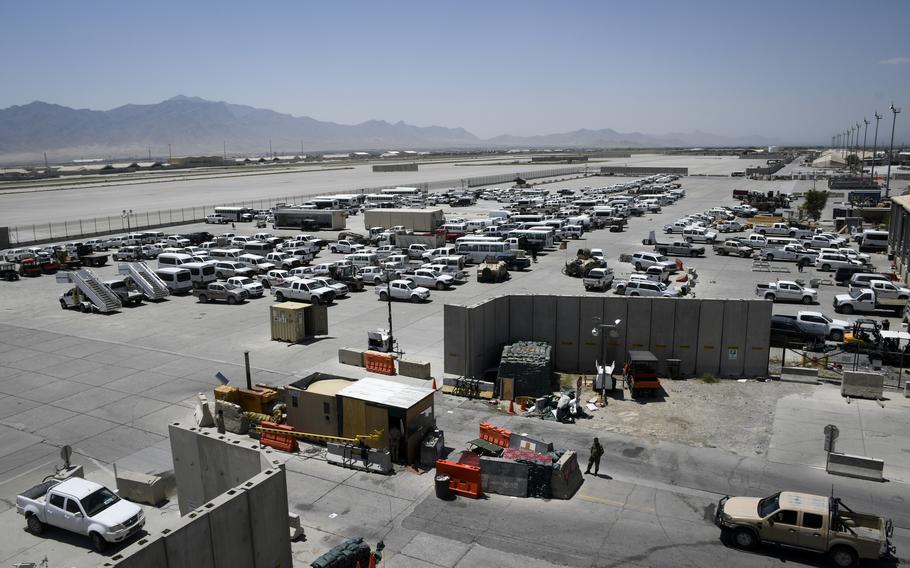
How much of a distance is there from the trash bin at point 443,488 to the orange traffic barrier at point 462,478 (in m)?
0.21

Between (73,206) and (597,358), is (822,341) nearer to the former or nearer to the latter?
(597,358)

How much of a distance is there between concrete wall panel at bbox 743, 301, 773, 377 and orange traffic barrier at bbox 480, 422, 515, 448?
11013 millimetres

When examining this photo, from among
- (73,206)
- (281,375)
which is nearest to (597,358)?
(281,375)

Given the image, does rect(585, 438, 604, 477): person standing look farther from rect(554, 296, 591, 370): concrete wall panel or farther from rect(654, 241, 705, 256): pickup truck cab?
rect(654, 241, 705, 256): pickup truck cab

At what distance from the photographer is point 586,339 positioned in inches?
1014

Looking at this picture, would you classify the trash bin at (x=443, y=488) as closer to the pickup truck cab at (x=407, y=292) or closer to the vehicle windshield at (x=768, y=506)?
the vehicle windshield at (x=768, y=506)

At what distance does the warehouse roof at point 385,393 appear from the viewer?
18266 mm

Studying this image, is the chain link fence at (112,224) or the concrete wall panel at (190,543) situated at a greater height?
the concrete wall panel at (190,543)

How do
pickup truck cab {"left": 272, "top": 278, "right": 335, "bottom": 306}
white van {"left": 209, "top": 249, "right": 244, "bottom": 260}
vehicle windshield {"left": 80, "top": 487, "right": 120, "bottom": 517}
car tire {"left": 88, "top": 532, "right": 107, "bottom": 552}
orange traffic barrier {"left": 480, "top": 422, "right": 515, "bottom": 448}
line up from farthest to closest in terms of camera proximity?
1. white van {"left": 209, "top": 249, "right": 244, "bottom": 260}
2. pickup truck cab {"left": 272, "top": 278, "right": 335, "bottom": 306}
3. orange traffic barrier {"left": 480, "top": 422, "right": 515, "bottom": 448}
4. vehicle windshield {"left": 80, "top": 487, "right": 120, "bottom": 517}
5. car tire {"left": 88, "top": 532, "right": 107, "bottom": 552}

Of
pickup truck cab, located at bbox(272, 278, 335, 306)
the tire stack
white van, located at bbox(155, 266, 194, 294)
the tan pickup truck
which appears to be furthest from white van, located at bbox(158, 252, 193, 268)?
the tan pickup truck

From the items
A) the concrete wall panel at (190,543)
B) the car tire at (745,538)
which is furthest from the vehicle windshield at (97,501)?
the car tire at (745,538)

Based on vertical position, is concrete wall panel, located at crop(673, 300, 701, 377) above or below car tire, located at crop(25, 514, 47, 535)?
above

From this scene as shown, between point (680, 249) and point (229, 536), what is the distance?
47.4m

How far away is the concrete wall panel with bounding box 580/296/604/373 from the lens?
83.5 feet
